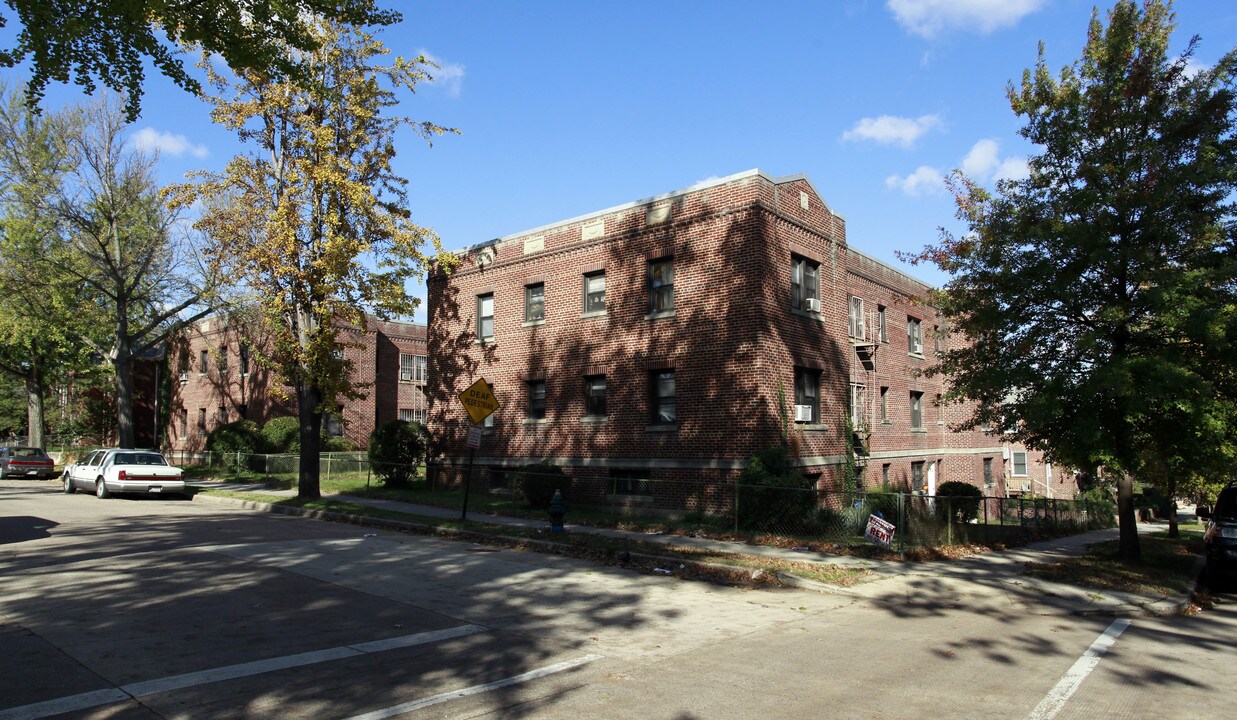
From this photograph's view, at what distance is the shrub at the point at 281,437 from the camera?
115 ft

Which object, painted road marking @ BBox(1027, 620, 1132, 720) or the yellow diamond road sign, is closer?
painted road marking @ BBox(1027, 620, 1132, 720)

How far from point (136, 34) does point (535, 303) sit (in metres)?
13.7

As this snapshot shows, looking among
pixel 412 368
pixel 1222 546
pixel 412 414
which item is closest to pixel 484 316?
pixel 412 368

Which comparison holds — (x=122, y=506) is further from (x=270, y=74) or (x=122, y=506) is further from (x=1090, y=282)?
(x=1090, y=282)

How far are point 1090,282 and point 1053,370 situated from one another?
1.64m

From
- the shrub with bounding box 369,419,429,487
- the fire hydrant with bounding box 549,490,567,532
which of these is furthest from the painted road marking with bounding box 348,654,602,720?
the shrub with bounding box 369,419,429,487

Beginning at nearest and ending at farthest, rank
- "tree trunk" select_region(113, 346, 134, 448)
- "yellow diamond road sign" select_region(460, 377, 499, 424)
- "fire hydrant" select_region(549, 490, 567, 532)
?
"fire hydrant" select_region(549, 490, 567, 532)
"yellow diamond road sign" select_region(460, 377, 499, 424)
"tree trunk" select_region(113, 346, 134, 448)

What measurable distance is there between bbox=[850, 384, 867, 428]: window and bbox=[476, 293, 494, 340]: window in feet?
37.5

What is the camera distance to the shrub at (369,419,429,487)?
2508cm

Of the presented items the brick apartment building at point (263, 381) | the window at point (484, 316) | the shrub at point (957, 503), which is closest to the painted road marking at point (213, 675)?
the shrub at point (957, 503)

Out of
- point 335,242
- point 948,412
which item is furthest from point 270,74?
point 948,412

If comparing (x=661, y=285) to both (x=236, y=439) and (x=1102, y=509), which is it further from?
(x=236, y=439)

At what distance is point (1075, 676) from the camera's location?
22.8ft

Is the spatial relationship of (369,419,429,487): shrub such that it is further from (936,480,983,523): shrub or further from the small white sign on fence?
(936,480,983,523): shrub
